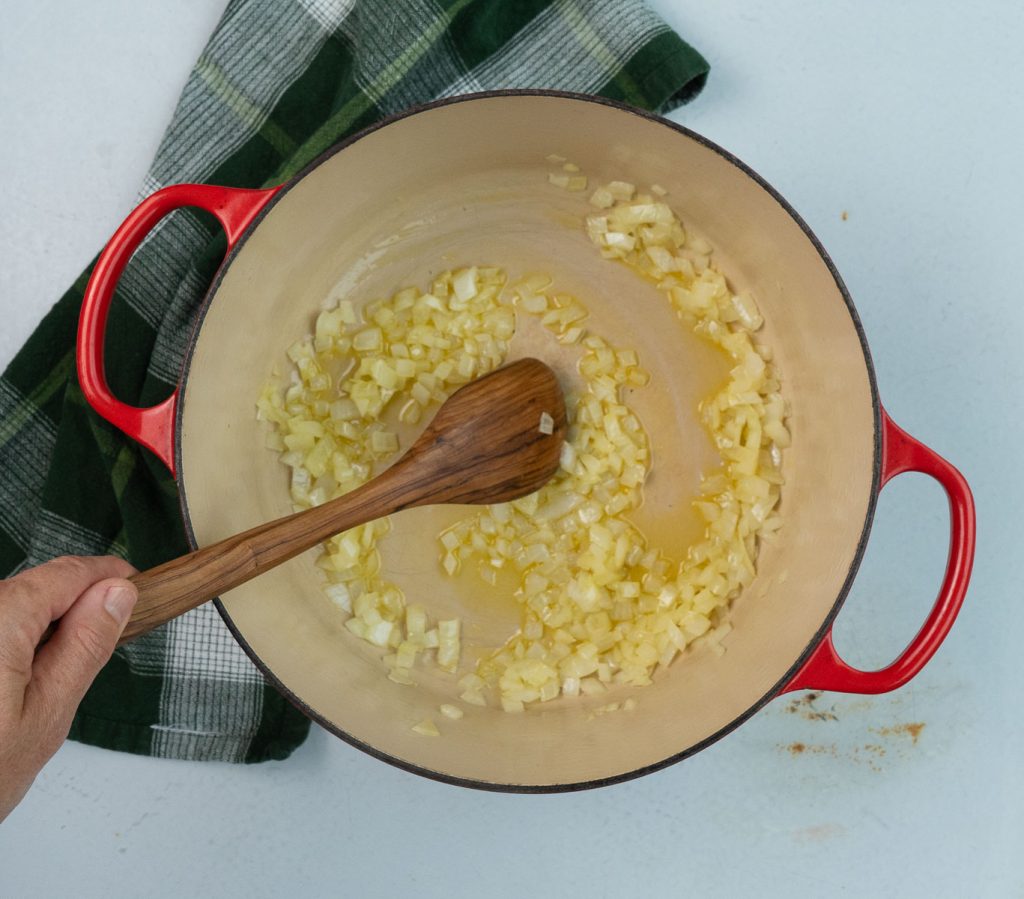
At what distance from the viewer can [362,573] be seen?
124 cm

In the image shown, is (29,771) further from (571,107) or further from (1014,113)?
(1014,113)

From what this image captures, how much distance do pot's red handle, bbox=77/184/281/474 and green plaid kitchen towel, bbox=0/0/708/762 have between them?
0.57 ft

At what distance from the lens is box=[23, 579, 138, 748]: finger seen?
80cm

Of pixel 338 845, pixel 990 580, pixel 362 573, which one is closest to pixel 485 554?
pixel 362 573

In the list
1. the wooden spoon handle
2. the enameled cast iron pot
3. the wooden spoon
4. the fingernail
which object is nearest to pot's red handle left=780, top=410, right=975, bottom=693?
the enameled cast iron pot

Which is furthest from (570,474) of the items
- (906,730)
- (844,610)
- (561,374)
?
(906,730)

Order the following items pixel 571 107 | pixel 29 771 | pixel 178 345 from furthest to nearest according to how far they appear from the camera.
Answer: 1. pixel 178 345
2. pixel 571 107
3. pixel 29 771

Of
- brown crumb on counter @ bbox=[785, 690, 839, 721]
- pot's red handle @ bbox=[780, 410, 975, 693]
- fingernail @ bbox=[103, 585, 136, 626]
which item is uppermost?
pot's red handle @ bbox=[780, 410, 975, 693]

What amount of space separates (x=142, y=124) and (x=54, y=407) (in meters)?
0.39

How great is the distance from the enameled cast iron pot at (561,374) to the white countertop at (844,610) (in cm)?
13

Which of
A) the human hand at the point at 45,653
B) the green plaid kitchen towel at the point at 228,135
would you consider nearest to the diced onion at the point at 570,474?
the green plaid kitchen towel at the point at 228,135

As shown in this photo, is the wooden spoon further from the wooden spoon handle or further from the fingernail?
the fingernail

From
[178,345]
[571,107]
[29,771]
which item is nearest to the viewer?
[29,771]

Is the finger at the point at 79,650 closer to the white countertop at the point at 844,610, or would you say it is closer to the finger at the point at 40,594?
the finger at the point at 40,594
